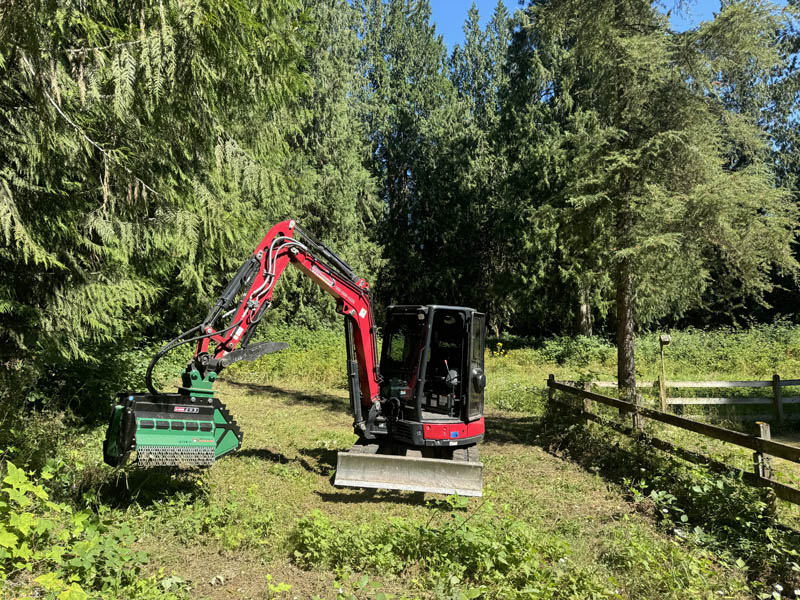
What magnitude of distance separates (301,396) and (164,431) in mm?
9725

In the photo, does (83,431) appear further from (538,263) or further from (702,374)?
(538,263)

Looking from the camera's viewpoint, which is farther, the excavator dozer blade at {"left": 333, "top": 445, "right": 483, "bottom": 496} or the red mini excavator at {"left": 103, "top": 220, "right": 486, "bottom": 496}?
the excavator dozer blade at {"left": 333, "top": 445, "right": 483, "bottom": 496}

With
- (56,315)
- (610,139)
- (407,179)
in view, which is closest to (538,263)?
(407,179)

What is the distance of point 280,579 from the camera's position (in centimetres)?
461

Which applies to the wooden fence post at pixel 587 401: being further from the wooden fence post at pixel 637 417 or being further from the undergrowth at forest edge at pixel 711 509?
the wooden fence post at pixel 637 417

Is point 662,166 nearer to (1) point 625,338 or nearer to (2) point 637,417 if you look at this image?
(1) point 625,338

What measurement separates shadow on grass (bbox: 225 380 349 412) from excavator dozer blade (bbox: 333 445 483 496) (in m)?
6.48

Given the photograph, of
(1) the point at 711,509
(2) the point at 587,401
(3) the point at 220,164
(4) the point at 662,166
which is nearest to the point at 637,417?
(2) the point at 587,401

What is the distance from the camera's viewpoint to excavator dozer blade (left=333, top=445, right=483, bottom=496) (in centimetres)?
661

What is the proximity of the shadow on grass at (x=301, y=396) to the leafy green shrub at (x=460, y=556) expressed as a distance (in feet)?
26.8

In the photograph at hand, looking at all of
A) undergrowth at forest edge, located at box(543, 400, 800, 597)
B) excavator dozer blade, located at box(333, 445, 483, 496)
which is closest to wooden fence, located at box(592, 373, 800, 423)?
undergrowth at forest edge, located at box(543, 400, 800, 597)

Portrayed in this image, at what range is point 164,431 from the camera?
205 inches

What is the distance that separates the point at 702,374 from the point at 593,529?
13745 millimetres

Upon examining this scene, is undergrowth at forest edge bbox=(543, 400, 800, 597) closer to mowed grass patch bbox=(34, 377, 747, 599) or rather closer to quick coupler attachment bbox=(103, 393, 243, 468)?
mowed grass patch bbox=(34, 377, 747, 599)
